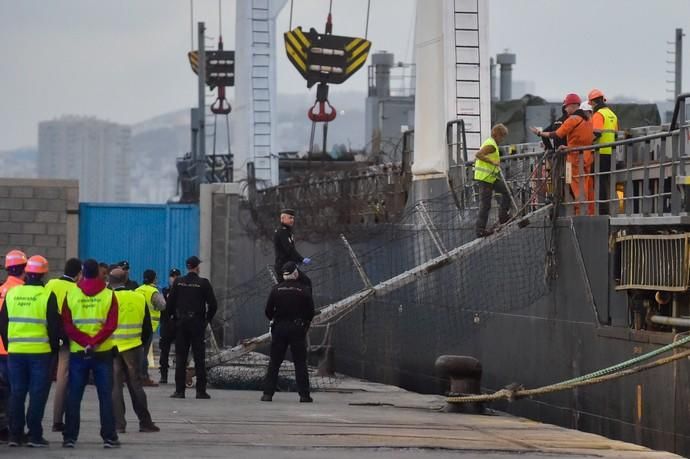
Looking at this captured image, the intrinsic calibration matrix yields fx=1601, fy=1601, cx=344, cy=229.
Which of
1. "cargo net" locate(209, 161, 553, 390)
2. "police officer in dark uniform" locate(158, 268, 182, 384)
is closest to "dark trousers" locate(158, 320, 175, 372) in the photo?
"police officer in dark uniform" locate(158, 268, 182, 384)

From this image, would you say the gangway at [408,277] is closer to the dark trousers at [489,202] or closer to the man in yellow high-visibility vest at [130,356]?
the dark trousers at [489,202]

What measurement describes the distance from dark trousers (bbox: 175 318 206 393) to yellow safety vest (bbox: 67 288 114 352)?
663cm

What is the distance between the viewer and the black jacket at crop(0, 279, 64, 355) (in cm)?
1527

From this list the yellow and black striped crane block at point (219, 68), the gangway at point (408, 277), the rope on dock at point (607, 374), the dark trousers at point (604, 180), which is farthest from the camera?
the yellow and black striped crane block at point (219, 68)

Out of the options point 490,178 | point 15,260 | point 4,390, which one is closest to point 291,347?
point 490,178

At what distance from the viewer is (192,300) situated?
2230cm

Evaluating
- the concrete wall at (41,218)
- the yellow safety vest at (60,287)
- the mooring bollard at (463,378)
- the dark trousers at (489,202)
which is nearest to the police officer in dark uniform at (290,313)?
the mooring bollard at (463,378)

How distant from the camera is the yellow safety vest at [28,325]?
1526 cm

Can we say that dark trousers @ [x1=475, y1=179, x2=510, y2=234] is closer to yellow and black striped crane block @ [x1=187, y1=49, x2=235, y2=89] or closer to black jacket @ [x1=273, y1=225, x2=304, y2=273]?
black jacket @ [x1=273, y1=225, x2=304, y2=273]

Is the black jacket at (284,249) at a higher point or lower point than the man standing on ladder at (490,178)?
lower

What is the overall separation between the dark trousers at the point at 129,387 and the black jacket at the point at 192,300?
465cm

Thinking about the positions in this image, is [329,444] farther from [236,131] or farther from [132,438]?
[236,131]

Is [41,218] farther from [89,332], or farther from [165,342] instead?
[89,332]

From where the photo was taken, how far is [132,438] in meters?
16.3
